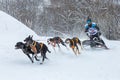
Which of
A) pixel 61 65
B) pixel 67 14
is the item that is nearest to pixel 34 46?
pixel 61 65

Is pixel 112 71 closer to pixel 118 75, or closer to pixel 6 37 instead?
pixel 118 75

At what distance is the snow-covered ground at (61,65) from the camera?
8316mm

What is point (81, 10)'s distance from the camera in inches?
1180

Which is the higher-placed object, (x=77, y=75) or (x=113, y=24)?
(x=113, y=24)

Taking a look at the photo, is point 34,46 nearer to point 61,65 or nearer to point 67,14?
point 61,65

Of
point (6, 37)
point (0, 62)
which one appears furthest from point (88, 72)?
point (6, 37)

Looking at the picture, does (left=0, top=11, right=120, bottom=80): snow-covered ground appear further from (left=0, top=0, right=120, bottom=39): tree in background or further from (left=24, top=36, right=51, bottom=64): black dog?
(left=0, top=0, right=120, bottom=39): tree in background

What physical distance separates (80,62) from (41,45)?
1.48m

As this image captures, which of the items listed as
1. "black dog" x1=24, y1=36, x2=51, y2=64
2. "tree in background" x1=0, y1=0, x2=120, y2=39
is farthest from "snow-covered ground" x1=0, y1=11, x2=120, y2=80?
"tree in background" x1=0, y1=0, x2=120, y2=39

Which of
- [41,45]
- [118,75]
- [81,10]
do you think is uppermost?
[81,10]

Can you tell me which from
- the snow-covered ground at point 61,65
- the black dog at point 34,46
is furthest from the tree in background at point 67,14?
the black dog at point 34,46

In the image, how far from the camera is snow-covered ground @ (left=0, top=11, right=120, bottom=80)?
27.3 ft

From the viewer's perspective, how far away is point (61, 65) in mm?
9781

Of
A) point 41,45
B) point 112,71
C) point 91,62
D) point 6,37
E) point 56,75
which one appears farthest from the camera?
point 6,37
